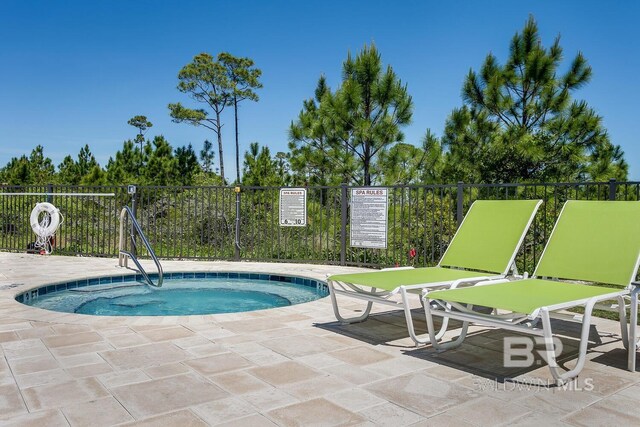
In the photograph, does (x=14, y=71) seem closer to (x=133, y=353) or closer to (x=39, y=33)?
(x=39, y=33)

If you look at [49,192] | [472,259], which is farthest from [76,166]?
[472,259]

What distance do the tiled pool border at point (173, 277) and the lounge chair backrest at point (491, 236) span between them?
2242mm

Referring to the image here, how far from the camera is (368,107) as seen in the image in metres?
12.7

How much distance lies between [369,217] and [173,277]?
2.95 meters

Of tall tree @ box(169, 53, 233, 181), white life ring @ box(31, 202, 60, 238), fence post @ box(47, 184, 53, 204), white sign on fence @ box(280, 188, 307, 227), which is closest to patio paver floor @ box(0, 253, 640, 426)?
white sign on fence @ box(280, 188, 307, 227)

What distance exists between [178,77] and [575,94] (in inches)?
861

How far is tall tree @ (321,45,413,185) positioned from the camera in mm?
12405

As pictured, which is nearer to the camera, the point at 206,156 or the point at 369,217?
the point at 369,217

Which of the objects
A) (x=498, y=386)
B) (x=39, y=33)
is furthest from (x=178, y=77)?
(x=498, y=386)

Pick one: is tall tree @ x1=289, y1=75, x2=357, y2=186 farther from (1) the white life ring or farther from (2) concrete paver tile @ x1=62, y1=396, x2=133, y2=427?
(2) concrete paver tile @ x1=62, y1=396, x2=133, y2=427

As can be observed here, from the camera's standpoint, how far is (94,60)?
60.3 ft

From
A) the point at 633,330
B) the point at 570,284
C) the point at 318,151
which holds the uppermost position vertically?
the point at 318,151

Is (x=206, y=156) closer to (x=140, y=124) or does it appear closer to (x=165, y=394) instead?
(x=140, y=124)

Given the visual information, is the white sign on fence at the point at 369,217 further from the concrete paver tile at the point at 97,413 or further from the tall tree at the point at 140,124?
the tall tree at the point at 140,124
